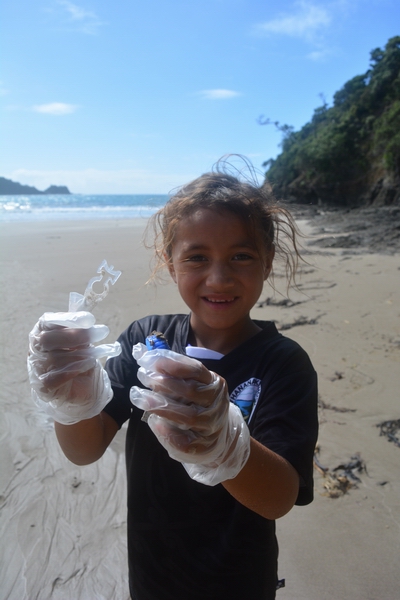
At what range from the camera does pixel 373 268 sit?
6355 millimetres

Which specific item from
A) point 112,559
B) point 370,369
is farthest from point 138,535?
point 370,369

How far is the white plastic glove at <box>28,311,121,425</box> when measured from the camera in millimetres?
865

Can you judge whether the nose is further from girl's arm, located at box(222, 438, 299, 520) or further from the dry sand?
the dry sand

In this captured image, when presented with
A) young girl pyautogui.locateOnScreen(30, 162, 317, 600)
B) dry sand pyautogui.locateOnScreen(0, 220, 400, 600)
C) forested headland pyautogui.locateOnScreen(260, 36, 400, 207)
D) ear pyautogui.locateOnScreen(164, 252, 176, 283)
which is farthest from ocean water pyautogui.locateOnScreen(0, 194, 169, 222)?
forested headland pyautogui.locateOnScreen(260, 36, 400, 207)

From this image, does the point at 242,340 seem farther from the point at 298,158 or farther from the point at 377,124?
the point at 298,158

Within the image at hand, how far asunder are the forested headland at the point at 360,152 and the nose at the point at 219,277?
67.4 ft

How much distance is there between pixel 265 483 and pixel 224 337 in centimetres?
48

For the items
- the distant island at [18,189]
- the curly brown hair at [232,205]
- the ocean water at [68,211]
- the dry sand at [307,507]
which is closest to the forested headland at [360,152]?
the ocean water at [68,211]

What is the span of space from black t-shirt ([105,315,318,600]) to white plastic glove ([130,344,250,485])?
0.87 ft

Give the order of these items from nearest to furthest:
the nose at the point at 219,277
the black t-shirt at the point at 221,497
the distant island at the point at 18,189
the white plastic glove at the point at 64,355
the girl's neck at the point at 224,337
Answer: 1. the white plastic glove at the point at 64,355
2. the black t-shirt at the point at 221,497
3. the nose at the point at 219,277
4. the girl's neck at the point at 224,337
5. the distant island at the point at 18,189

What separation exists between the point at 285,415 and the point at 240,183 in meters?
0.73

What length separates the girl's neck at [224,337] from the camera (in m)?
1.26

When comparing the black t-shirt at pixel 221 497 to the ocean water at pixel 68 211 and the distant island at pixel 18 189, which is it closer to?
the ocean water at pixel 68 211

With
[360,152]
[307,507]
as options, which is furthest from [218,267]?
[360,152]
